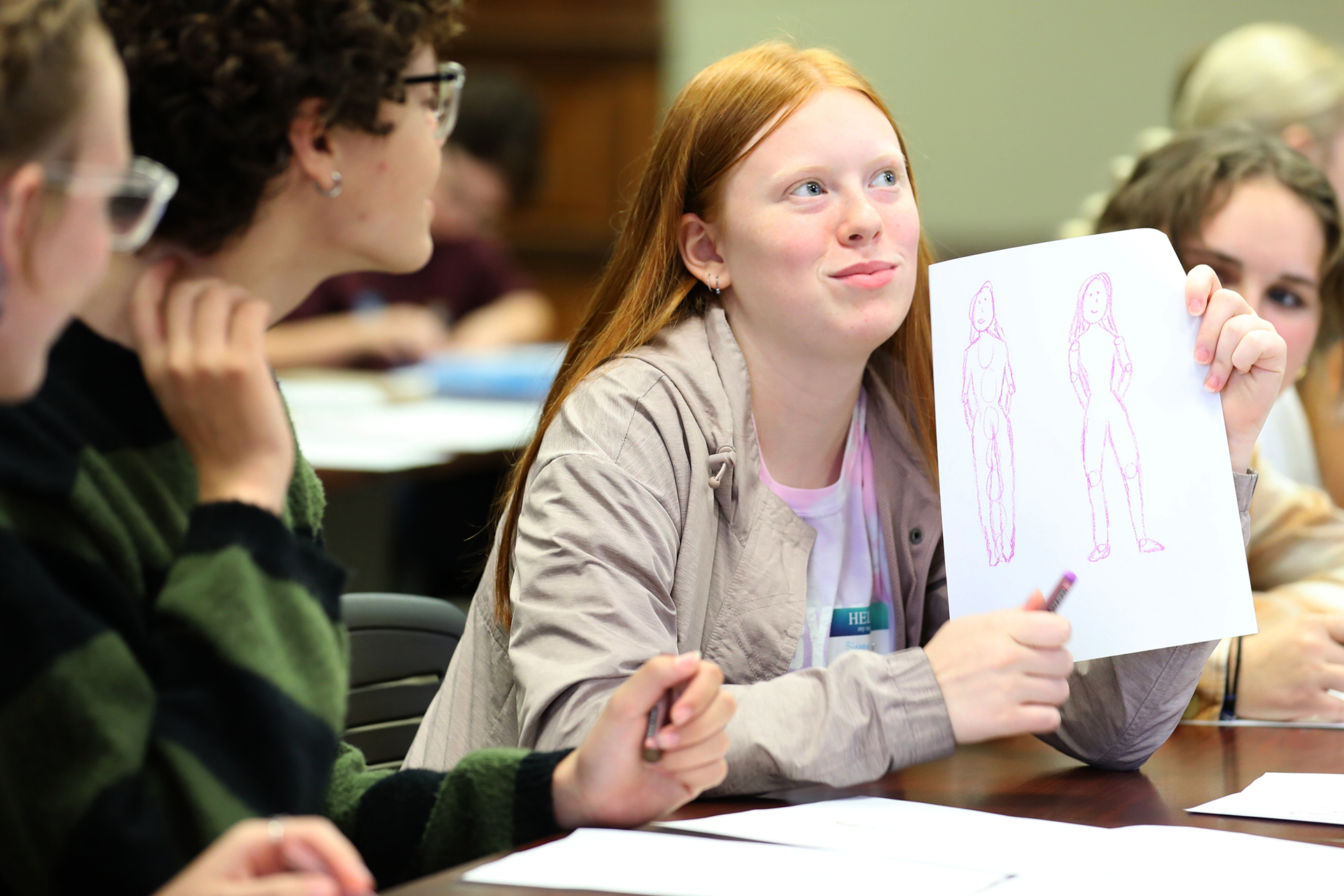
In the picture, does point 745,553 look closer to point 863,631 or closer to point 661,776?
point 863,631

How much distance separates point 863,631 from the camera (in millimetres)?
1434

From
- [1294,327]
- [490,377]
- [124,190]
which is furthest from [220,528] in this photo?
[490,377]

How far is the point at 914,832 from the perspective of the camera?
1.03 meters

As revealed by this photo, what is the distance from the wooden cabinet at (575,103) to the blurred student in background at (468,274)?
4.48 feet

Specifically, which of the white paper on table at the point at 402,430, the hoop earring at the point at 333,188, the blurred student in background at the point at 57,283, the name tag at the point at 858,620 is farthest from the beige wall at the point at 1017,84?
the blurred student in background at the point at 57,283

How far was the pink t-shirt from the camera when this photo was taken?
4.62 ft

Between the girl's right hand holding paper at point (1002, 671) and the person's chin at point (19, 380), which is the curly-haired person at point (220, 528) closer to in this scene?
the person's chin at point (19, 380)

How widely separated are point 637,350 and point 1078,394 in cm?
43

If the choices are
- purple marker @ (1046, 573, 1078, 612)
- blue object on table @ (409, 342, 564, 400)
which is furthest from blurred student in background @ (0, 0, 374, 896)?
blue object on table @ (409, 342, 564, 400)

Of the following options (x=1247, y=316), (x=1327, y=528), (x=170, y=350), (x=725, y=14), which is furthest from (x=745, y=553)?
(x=725, y=14)

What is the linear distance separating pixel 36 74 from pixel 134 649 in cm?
35

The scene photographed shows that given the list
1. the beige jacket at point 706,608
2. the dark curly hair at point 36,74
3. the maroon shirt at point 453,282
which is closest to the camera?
the dark curly hair at point 36,74

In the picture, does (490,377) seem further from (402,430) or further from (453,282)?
(453,282)

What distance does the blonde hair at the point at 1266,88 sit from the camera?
8.04ft
